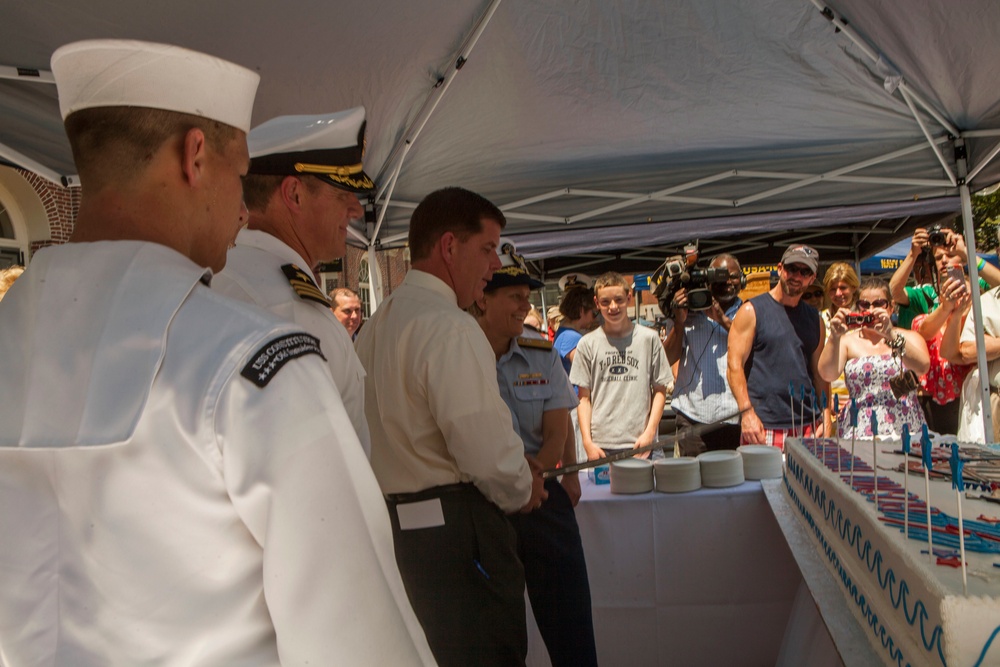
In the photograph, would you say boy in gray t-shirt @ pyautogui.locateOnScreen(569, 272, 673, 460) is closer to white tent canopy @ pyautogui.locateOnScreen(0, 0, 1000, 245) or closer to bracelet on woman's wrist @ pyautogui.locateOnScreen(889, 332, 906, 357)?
white tent canopy @ pyautogui.locateOnScreen(0, 0, 1000, 245)

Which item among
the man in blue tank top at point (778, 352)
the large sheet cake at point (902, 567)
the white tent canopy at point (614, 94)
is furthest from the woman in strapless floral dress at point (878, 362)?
the large sheet cake at point (902, 567)

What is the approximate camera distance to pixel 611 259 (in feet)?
27.0

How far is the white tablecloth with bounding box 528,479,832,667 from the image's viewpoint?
2.95 m

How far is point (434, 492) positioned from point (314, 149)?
90cm

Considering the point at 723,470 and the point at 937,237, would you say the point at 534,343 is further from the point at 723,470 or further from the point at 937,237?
the point at 937,237

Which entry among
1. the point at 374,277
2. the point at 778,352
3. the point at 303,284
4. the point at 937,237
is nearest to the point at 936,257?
the point at 937,237

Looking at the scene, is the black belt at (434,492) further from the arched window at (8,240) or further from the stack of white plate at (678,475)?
the arched window at (8,240)

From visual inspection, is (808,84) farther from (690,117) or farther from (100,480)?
(100,480)

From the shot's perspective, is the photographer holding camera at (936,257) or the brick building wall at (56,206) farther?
the brick building wall at (56,206)

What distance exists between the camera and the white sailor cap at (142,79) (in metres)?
0.78

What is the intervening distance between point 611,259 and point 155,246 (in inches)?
303

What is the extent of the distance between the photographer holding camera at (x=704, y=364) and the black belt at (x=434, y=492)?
242 cm

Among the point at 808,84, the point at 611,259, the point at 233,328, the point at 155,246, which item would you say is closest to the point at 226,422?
the point at 233,328

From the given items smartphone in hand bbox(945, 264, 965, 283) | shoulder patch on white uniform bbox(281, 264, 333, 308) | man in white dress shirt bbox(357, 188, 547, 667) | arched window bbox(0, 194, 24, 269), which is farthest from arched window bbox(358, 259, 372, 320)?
shoulder patch on white uniform bbox(281, 264, 333, 308)
